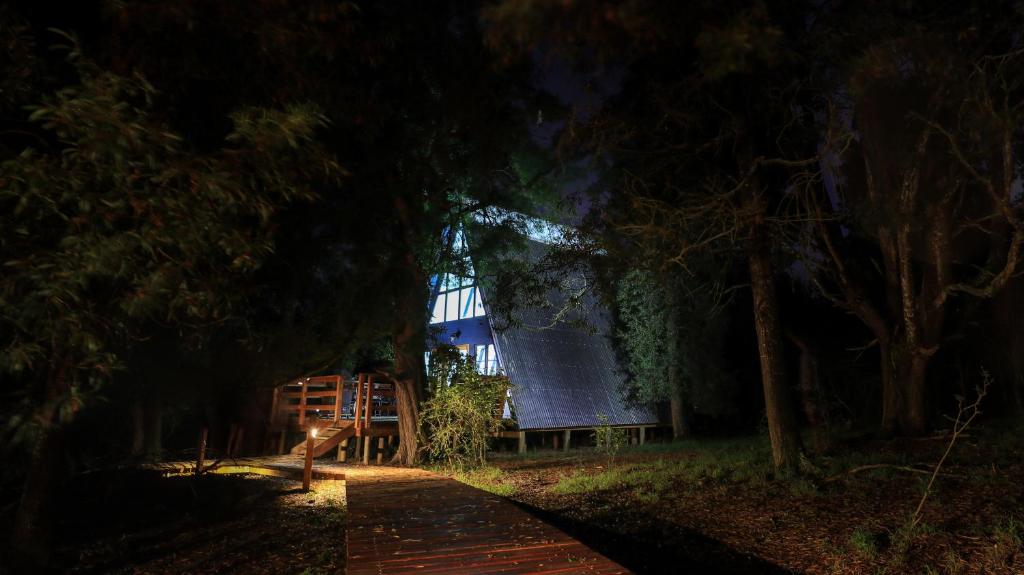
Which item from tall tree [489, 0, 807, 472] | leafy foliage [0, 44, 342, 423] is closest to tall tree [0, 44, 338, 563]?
leafy foliage [0, 44, 342, 423]

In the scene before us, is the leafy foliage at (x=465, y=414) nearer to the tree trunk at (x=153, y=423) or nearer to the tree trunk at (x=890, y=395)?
the tree trunk at (x=890, y=395)

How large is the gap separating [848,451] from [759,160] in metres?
4.73

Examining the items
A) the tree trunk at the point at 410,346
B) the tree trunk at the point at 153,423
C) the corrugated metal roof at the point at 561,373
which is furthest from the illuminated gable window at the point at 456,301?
the tree trunk at the point at 153,423

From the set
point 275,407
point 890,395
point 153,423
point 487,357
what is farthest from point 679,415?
point 153,423

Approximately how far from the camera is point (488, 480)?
33.9ft

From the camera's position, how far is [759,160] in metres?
8.11

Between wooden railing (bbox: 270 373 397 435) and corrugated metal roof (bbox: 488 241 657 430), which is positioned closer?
wooden railing (bbox: 270 373 397 435)

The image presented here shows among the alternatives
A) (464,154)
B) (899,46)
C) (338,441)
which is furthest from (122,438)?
(899,46)

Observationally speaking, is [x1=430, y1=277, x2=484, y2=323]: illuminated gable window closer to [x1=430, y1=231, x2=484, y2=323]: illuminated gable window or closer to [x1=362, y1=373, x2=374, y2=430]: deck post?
Result: [x1=430, y1=231, x2=484, y2=323]: illuminated gable window

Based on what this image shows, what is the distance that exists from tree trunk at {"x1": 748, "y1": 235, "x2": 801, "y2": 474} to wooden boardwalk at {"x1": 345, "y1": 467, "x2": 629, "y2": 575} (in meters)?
4.12

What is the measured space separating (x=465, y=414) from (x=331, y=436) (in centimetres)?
462

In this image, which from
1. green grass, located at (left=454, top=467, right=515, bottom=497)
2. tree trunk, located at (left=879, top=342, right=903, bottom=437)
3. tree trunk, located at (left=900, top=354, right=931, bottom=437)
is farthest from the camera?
tree trunk, located at (left=879, top=342, right=903, bottom=437)

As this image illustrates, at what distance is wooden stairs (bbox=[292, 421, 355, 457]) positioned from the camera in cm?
1388

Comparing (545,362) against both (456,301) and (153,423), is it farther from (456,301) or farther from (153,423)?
(153,423)
